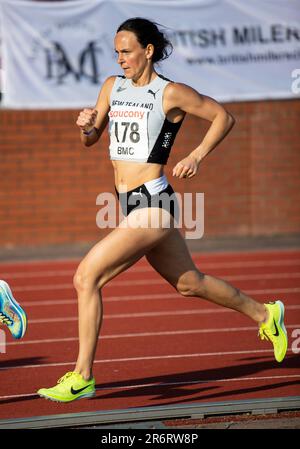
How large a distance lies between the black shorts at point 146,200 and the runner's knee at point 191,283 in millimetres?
375

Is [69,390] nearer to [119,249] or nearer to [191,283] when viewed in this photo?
[119,249]

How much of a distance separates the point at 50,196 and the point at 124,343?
6.29 m

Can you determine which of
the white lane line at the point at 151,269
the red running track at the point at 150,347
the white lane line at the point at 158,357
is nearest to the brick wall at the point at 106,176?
the white lane line at the point at 151,269

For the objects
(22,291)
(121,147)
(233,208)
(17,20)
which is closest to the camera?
(121,147)

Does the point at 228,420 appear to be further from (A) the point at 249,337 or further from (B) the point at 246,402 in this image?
(A) the point at 249,337

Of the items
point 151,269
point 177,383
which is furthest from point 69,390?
point 151,269

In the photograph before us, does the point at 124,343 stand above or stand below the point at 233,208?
below

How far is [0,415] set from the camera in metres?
5.31

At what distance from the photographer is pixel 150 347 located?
7.23 meters

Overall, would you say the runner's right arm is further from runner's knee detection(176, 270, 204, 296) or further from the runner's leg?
runner's knee detection(176, 270, 204, 296)

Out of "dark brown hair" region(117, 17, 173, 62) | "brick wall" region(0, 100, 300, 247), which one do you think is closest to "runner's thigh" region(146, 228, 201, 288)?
"dark brown hair" region(117, 17, 173, 62)

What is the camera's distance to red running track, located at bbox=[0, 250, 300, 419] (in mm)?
5754

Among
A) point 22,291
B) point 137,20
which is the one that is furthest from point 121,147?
point 22,291

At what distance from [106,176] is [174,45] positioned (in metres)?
2.12
